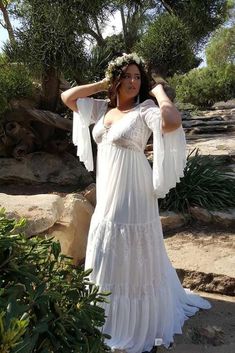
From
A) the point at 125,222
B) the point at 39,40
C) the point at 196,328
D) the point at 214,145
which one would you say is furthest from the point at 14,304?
the point at 214,145

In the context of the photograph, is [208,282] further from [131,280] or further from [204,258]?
[131,280]

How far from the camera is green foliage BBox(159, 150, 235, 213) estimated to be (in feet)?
18.1

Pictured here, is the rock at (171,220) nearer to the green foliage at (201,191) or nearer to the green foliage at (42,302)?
the green foliage at (201,191)

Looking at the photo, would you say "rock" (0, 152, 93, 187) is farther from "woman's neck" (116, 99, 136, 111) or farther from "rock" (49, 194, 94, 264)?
"woman's neck" (116, 99, 136, 111)

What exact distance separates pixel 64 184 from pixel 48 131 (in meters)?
0.90

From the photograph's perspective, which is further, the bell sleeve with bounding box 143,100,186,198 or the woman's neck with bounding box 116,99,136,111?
the woman's neck with bounding box 116,99,136,111

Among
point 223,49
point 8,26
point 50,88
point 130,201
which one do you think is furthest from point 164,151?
point 223,49

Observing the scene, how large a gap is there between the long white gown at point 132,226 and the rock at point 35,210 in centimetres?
108

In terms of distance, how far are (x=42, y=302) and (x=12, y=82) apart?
5.23 meters

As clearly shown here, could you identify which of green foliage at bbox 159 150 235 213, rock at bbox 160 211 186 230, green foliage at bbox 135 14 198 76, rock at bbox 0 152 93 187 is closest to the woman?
rock at bbox 160 211 186 230

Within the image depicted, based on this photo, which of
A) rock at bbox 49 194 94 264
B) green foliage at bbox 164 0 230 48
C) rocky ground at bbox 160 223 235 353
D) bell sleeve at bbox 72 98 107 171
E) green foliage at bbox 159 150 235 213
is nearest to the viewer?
bell sleeve at bbox 72 98 107 171

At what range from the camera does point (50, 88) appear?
671 centimetres

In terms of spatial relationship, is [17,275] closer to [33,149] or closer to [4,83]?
[4,83]

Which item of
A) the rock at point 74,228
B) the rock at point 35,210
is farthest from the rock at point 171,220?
the rock at point 35,210
